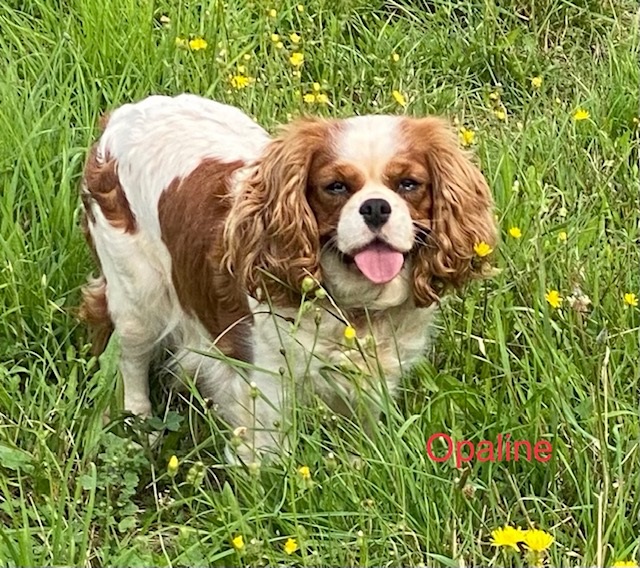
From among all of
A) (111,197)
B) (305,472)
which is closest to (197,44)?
(111,197)

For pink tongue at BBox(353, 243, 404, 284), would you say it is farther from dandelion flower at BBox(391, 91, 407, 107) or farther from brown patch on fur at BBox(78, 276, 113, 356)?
dandelion flower at BBox(391, 91, 407, 107)

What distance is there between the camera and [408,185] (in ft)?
9.91

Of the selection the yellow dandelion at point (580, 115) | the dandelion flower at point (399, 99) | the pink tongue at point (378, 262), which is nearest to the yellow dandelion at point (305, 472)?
the pink tongue at point (378, 262)

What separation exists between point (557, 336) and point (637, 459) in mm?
598

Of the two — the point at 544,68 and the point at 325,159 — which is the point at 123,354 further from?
the point at 544,68

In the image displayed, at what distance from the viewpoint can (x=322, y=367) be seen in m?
3.07

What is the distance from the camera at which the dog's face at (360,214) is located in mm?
2941

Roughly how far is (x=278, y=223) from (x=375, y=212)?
318mm

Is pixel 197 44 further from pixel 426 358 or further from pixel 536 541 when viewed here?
pixel 536 541

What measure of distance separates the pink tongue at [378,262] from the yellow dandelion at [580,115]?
1.68 metres

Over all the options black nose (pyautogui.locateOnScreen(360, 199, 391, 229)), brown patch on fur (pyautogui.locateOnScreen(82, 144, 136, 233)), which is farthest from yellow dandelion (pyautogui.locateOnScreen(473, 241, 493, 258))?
brown patch on fur (pyautogui.locateOnScreen(82, 144, 136, 233))

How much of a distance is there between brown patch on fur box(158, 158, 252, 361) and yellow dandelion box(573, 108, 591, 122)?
1.57 m

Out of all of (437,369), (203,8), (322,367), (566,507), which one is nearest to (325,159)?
(322,367)

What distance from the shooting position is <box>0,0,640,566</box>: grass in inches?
106
